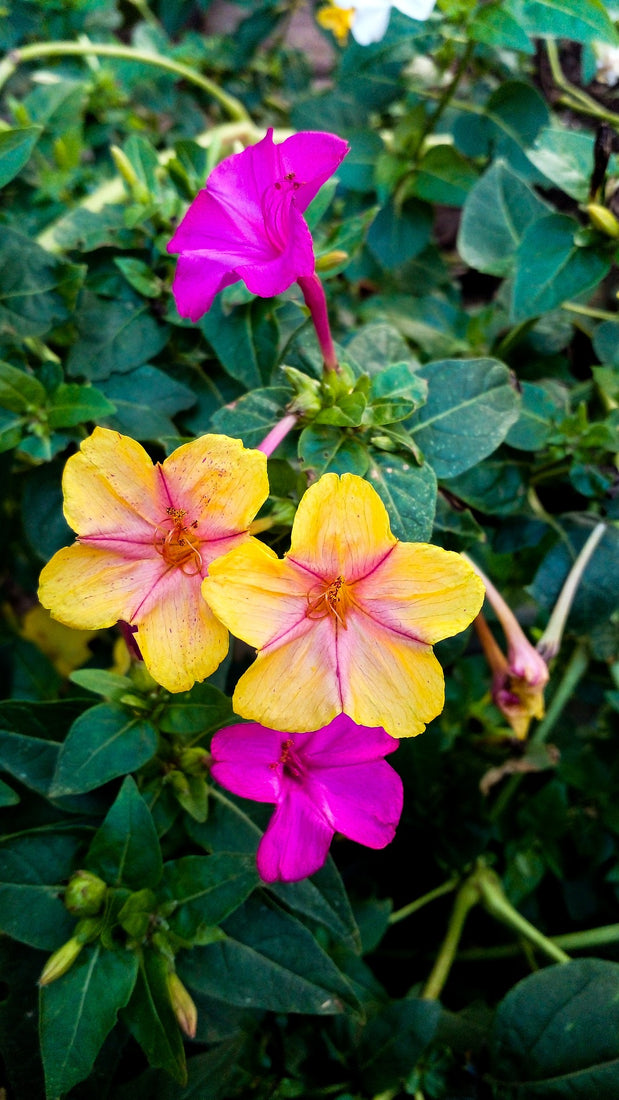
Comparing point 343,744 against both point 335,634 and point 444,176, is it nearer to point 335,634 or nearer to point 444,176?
point 335,634

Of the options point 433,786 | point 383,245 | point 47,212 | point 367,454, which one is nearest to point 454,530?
point 367,454

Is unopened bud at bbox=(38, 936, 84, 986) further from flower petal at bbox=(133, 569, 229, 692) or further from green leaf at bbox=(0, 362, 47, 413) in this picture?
green leaf at bbox=(0, 362, 47, 413)

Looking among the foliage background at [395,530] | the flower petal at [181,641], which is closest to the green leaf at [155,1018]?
the foliage background at [395,530]

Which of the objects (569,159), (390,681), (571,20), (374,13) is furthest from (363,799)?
(374,13)

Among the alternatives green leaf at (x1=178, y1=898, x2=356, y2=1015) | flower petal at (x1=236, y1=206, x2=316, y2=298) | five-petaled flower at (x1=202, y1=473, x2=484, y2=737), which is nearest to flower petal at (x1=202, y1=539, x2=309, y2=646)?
five-petaled flower at (x1=202, y1=473, x2=484, y2=737)

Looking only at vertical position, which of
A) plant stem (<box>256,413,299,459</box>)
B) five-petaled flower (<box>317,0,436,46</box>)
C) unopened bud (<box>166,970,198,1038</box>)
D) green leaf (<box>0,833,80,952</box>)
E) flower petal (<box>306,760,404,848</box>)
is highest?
five-petaled flower (<box>317,0,436,46</box>)

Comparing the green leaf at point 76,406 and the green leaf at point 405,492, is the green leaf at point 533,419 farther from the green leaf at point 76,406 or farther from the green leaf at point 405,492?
the green leaf at point 76,406
